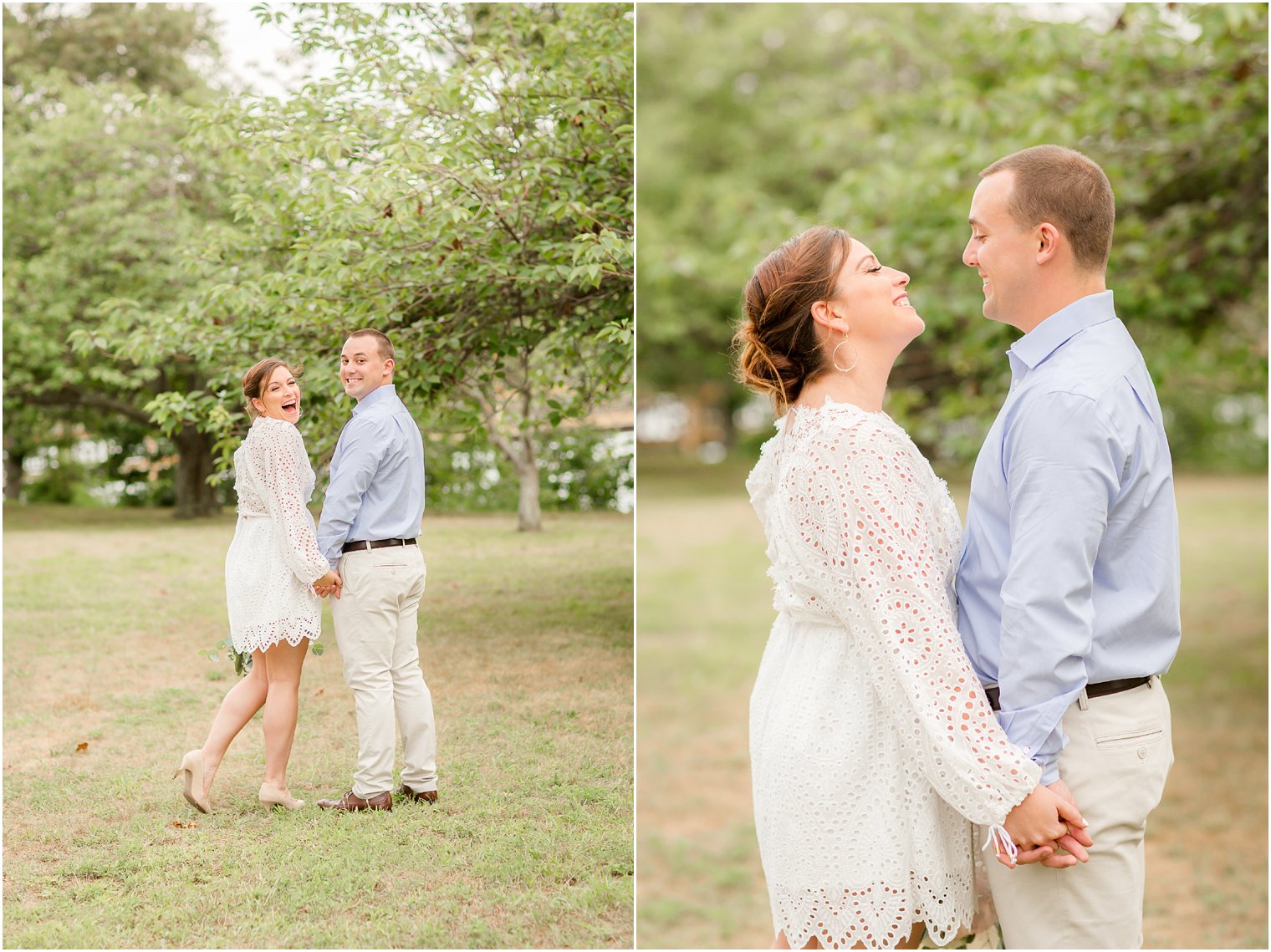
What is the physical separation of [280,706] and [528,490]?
795 millimetres

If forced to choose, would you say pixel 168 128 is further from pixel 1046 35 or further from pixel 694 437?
pixel 694 437

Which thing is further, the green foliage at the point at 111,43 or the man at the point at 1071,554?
the green foliage at the point at 111,43

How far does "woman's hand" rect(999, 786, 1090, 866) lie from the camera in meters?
1.73

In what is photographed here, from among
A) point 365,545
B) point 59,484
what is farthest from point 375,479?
point 59,484

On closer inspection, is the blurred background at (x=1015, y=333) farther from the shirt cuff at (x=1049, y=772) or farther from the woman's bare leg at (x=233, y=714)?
the shirt cuff at (x=1049, y=772)

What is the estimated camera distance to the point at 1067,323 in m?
1.87

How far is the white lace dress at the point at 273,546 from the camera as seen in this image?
8.69 feet

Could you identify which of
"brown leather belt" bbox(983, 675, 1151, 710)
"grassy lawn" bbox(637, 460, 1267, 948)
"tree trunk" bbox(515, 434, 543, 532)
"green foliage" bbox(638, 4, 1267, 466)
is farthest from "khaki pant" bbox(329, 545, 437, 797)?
"green foliage" bbox(638, 4, 1267, 466)

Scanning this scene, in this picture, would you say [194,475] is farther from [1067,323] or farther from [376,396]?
[1067,323]

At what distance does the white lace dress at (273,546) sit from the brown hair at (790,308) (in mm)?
1156

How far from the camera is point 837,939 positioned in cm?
193

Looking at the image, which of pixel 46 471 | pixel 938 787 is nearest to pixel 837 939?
pixel 938 787

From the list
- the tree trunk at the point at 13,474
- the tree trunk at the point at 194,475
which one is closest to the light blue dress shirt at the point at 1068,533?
the tree trunk at the point at 194,475

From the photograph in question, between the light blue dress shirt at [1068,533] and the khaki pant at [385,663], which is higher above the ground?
the light blue dress shirt at [1068,533]
